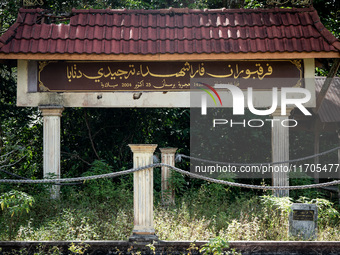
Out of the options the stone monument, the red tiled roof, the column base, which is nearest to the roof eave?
the red tiled roof

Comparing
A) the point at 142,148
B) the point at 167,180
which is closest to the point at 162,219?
the point at 142,148

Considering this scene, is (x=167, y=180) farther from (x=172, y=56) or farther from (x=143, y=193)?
(x=143, y=193)

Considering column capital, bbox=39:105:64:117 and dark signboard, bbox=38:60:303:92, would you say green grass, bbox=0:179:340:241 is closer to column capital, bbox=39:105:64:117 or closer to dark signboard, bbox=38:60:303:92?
column capital, bbox=39:105:64:117

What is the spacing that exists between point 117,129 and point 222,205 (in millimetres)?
5817

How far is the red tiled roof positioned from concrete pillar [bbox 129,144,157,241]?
129 inches

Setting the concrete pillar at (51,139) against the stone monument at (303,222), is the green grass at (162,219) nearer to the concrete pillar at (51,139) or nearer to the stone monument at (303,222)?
the stone monument at (303,222)

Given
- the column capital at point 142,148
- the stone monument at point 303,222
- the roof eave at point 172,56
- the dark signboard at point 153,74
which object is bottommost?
the stone monument at point 303,222

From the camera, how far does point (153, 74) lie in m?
10.5

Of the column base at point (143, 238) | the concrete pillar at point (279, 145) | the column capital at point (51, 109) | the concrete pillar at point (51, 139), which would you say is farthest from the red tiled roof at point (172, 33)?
the column base at point (143, 238)

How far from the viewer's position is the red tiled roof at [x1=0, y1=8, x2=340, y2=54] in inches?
393

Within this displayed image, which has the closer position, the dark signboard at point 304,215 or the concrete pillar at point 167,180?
the dark signboard at point 304,215

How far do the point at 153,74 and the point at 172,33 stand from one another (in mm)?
970

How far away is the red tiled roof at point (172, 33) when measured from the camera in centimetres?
998

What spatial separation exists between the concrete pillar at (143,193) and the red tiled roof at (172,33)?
3271 millimetres
